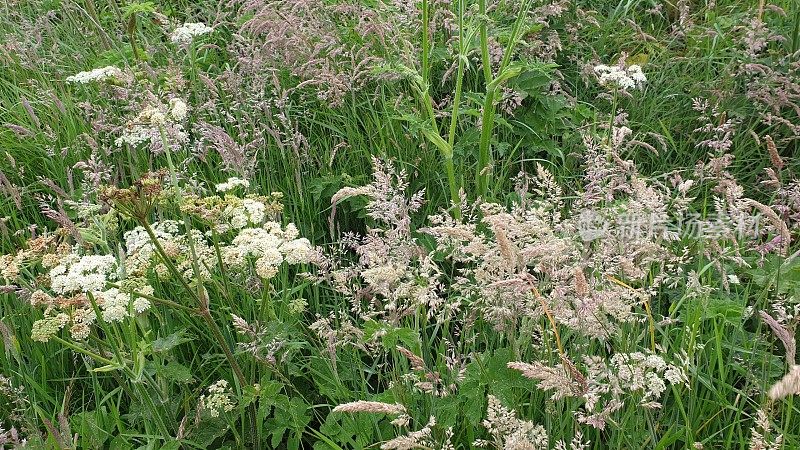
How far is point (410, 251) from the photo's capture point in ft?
6.09

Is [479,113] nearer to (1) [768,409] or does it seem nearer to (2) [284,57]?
(2) [284,57]

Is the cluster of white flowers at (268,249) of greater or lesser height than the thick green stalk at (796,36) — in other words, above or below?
below

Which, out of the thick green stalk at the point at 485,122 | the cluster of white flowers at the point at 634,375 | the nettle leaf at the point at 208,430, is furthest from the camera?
the thick green stalk at the point at 485,122

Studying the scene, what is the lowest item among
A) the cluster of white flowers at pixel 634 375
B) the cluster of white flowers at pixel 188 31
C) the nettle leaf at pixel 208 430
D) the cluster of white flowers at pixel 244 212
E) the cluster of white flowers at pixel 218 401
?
the nettle leaf at pixel 208 430

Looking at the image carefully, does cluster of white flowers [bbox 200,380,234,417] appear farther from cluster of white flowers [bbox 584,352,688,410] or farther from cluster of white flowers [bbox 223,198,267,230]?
cluster of white flowers [bbox 584,352,688,410]

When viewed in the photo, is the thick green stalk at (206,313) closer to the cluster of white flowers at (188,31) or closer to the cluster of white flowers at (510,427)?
the cluster of white flowers at (510,427)

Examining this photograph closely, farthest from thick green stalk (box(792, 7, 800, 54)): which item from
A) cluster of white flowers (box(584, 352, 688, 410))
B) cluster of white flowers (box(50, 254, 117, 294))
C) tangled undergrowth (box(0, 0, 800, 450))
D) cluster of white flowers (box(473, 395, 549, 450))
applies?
cluster of white flowers (box(50, 254, 117, 294))

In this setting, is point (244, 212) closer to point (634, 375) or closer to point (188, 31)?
point (634, 375)

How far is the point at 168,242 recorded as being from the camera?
1830 mm

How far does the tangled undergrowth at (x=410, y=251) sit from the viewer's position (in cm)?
165

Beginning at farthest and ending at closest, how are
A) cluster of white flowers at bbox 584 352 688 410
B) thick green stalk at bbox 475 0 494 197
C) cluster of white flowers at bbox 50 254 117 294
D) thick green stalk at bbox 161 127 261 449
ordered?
thick green stalk at bbox 475 0 494 197, thick green stalk at bbox 161 127 261 449, cluster of white flowers at bbox 50 254 117 294, cluster of white flowers at bbox 584 352 688 410

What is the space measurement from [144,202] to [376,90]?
6.20 feet

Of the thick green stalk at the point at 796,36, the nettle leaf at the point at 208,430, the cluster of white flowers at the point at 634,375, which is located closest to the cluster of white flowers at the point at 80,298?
the nettle leaf at the point at 208,430

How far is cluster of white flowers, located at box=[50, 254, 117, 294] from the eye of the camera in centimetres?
160
